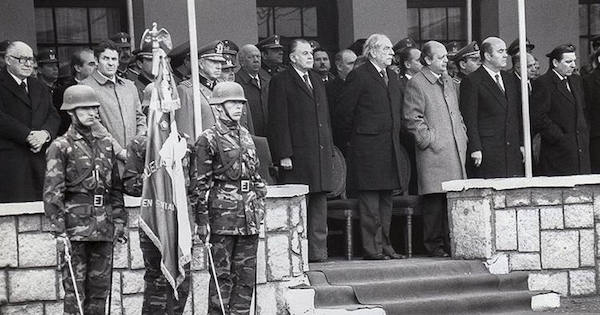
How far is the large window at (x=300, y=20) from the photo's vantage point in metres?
16.1

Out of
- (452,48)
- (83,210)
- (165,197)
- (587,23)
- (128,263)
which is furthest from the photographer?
(587,23)

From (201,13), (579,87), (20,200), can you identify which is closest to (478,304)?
(579,87)

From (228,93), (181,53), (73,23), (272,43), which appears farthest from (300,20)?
(228,93)

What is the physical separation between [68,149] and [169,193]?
30.7 inches

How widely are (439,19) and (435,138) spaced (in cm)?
400

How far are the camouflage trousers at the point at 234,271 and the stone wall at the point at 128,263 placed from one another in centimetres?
65

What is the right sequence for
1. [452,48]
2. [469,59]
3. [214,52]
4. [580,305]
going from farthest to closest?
[452,48] < [469,59] < [580,305] < [214,52]

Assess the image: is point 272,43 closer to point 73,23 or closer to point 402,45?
point 402,45

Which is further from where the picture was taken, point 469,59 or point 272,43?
point 469,59

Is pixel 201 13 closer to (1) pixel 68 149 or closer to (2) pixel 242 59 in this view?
(2) pixel 242 59

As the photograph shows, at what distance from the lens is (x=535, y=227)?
12.8 meters

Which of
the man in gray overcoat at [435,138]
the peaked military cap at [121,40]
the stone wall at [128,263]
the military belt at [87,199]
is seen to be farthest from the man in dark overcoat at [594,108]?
the military belt at [87,199]

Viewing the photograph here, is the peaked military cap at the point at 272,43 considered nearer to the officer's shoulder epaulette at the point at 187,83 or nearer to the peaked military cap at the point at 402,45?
the peaked military cap at the point at 402,45

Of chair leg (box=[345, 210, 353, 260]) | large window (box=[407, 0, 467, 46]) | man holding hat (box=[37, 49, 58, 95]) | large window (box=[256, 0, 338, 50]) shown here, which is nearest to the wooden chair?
chair leg (box=[345, 210, 353, 260])
